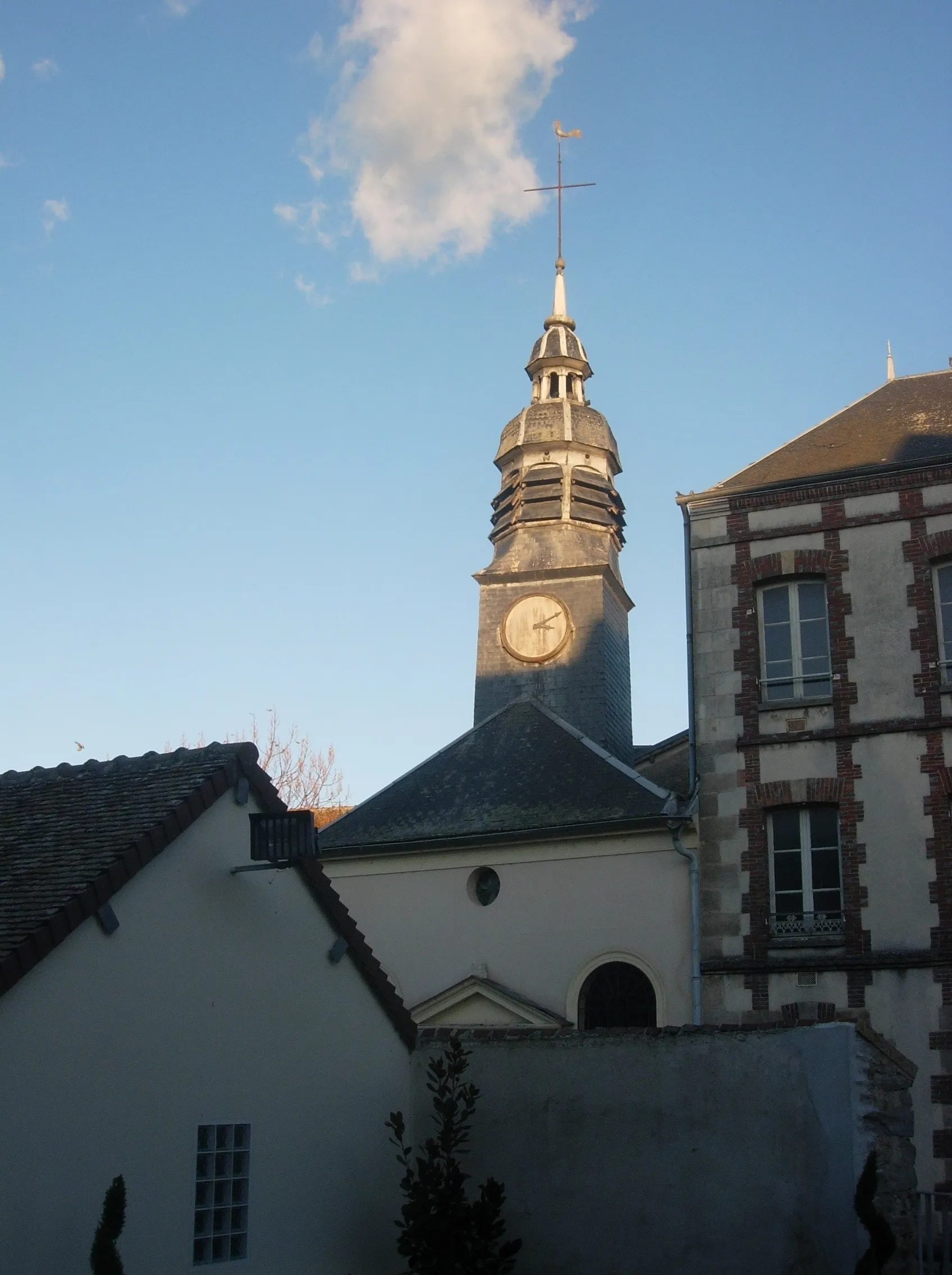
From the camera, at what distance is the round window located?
65.5 ft

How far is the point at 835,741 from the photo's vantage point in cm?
1727

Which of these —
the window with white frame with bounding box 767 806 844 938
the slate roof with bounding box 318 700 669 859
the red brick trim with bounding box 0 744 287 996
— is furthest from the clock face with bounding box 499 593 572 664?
the red brick trim with bounding box 0 744 287 996

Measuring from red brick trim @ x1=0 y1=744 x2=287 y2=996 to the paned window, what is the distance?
2008 mm

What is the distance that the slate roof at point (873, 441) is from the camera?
1820cm

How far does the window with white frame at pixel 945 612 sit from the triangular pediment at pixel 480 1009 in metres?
6.72

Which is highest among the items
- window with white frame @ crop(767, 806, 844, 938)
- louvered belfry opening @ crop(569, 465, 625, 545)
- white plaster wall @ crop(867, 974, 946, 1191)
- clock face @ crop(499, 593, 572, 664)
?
louvered belfry opening @ crop(569, 465, 625, 545)

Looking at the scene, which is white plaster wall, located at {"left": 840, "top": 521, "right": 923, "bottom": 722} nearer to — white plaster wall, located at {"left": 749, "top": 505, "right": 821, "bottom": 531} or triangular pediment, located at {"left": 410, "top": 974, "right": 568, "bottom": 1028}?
white plaster wall, located at {"left": 749, "top": 505, "right": 821, "bottom": 531}

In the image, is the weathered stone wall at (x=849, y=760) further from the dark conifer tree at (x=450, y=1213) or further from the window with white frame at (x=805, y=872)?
the dark conifer tree at (x=450, y=1213)

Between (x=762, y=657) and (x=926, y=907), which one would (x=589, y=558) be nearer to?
(x=762, y=657)

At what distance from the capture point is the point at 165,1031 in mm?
10016

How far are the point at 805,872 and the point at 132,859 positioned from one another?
9.76 metres

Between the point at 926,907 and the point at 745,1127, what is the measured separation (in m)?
6.49

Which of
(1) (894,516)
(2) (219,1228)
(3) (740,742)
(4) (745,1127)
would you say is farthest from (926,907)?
(2) (219,1228)

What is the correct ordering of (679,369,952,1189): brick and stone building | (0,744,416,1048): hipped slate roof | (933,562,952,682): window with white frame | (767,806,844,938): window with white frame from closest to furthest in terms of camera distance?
(0,744,416,1048): hipped slate roof, (679,369,952,1189): brick and stone building, (767,806,844,938): window with white frame, (933,562,952,682): window with white frame
